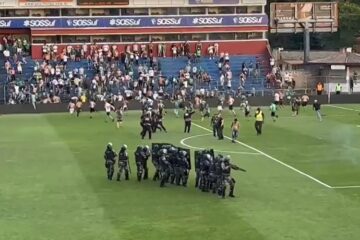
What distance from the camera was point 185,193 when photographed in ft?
85.9

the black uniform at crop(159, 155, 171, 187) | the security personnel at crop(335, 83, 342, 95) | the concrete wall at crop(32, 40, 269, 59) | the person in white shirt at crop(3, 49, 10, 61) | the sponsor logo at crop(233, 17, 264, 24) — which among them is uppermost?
the sponsor logo at crop(233, 17, 264, 24)

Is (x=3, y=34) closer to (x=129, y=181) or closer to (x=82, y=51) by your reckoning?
(x=82, y=51)

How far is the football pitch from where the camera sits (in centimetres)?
2100

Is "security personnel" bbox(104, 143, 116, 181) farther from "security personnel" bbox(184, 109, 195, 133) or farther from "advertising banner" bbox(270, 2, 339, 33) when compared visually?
"advertising banner" bbox(270, 2, 339, 33)

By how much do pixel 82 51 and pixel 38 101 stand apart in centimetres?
1044

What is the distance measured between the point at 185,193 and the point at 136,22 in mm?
50486

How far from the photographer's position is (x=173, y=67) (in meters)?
72.3

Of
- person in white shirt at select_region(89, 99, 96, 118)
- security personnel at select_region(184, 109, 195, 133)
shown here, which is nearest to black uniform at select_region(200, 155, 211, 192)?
security personnel at select_region(184, 109, 195, 133)

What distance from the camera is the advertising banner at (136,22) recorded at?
7344cm

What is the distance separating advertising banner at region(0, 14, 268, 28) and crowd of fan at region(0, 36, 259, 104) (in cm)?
185

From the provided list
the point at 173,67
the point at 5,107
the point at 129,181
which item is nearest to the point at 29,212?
the point at 129,181

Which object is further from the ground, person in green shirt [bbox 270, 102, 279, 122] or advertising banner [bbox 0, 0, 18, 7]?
advertising banner [bbox 0, 0, 18, 7]

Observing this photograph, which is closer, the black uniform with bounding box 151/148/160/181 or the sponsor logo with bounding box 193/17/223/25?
the black uniform with bounding box 151/148/160/181

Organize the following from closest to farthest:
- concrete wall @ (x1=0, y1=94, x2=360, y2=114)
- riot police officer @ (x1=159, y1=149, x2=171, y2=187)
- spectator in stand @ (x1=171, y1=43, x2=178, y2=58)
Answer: riot police officer @ (x1=159, y1=149, x2=171, y2=187) < concrete wall @ (x1=0, y1=94, x2=360, y2=114) < spectator in stand @ (x1=171, y1=43, x2=178, y2=58)
